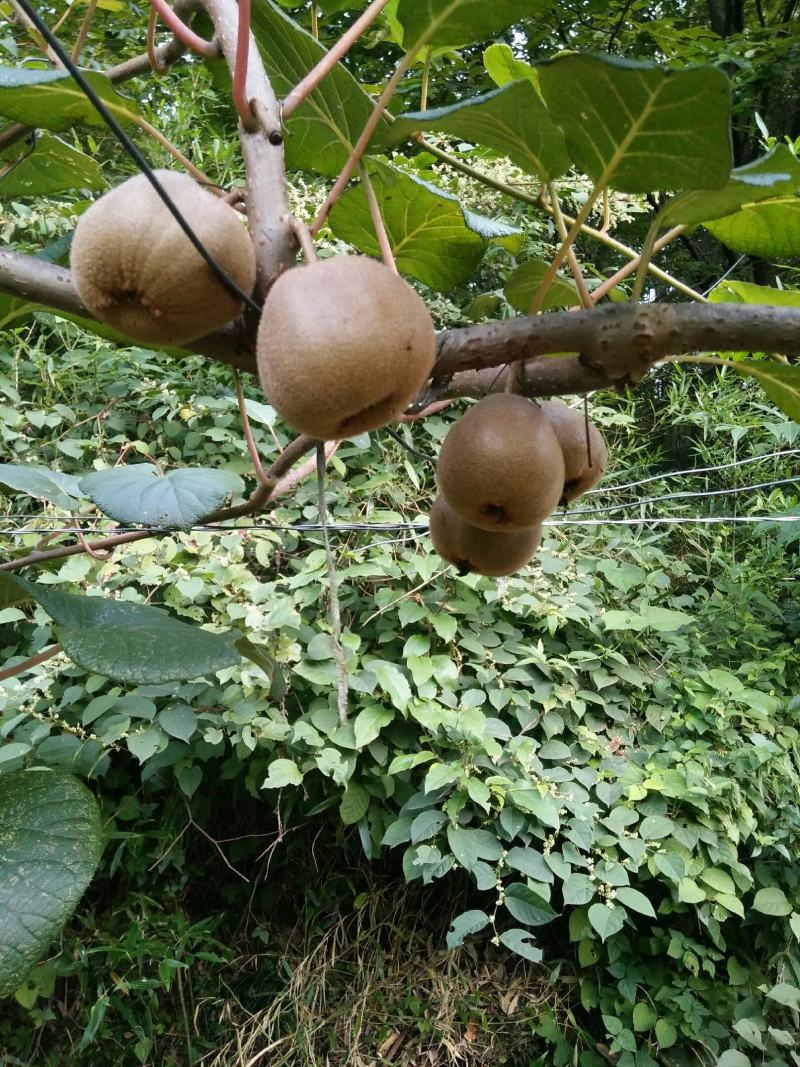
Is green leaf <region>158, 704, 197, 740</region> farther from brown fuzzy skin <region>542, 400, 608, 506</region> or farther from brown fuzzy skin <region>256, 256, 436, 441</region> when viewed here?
brown fuzzy skin <region>256, 256, 436, 441</region>

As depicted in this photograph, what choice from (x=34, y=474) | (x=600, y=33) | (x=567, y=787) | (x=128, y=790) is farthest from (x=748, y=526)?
(x=600, y=33)

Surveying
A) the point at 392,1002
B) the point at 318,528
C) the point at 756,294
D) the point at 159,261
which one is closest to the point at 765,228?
the point at 756,294

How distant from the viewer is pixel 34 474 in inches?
35.8

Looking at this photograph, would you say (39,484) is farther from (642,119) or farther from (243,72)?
(642,119)

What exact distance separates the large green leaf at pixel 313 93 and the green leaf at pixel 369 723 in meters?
1.03

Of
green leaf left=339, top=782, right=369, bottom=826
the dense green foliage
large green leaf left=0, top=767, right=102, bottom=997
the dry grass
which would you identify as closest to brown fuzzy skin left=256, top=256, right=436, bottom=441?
large green leaf left=0, top=767, right=102, bottom=997

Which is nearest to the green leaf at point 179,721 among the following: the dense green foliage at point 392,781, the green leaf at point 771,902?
the dense green foliage at point 392,781

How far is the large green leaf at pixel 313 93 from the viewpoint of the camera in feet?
1.63

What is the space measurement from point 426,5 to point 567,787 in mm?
1426

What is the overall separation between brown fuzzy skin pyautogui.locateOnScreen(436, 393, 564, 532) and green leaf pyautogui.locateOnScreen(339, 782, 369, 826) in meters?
1.07

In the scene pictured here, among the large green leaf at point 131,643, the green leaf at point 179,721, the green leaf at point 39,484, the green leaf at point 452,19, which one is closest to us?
the green leaf at point 452,19

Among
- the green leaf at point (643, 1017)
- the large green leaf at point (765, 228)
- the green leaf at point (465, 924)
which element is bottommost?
the green leaf at point (643, 1017)

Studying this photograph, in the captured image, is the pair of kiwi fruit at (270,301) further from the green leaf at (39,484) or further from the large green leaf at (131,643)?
the green leaf at (39,484)

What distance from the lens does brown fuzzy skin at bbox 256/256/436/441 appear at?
36cm
